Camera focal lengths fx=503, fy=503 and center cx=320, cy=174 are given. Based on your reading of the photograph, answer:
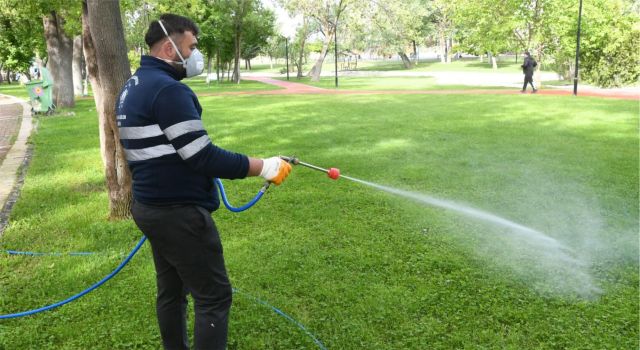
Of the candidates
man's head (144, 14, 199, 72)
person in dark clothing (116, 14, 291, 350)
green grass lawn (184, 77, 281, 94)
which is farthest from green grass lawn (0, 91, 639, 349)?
green grass lawn (184, 77, 281, 94)

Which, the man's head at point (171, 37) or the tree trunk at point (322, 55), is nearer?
the man's head at point (171, 37)

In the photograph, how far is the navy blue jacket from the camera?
91.1 inches

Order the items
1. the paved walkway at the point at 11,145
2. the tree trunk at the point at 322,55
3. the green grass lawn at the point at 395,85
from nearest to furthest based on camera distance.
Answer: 1. the paved walkway at the point at 11,145
2. the green grass lawn at the point at 395,85
3. the tree trunk at the point at 322,55

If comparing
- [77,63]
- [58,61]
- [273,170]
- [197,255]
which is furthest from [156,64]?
[77,63]

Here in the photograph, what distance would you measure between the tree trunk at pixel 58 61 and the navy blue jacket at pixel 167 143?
19252 mm

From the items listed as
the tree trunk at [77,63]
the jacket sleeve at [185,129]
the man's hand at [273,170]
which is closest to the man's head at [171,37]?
the jacket sleeve at [185,129]

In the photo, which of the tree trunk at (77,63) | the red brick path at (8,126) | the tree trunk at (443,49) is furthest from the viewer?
the tree trunk at (443,49)

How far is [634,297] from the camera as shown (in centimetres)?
387

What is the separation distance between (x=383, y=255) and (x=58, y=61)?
61.5ft

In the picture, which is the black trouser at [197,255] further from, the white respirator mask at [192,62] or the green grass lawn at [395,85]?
the green grass lawn at [395,85]

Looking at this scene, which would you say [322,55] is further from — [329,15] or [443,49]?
[443,49]

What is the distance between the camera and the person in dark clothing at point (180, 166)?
2338 mm

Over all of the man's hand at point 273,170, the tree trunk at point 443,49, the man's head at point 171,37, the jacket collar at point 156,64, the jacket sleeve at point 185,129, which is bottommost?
the man's hand at point 273,170

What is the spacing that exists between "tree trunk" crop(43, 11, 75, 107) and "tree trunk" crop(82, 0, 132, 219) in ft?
50.7
